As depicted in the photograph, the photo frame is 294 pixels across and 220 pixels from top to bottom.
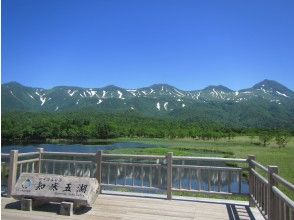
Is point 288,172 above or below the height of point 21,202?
below

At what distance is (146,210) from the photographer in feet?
24.5

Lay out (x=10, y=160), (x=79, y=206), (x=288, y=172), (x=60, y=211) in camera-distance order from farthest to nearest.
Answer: (x=288, y=172) → (x=10, y=160) → (x=79, y=206) → (x=60, y=211)

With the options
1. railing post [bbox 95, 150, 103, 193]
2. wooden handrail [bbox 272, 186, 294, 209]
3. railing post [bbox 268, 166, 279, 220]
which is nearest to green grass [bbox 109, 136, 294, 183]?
railing post [bbox 95, 150, 103, 193]

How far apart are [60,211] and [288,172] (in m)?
23.9

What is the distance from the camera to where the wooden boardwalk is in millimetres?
6953

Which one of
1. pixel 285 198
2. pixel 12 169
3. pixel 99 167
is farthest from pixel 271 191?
pixel 12 169

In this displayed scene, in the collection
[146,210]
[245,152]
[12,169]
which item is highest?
[12,169]

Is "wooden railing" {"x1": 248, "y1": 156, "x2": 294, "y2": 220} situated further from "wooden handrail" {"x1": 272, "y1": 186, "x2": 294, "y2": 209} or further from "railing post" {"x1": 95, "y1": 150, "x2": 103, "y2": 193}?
"railing post" {"x1": 95, "y1": 150, "x2": 103, "y2": 193}

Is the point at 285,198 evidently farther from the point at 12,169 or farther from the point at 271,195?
the point at 12,169

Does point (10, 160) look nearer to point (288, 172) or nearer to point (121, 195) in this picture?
point (121, 195)

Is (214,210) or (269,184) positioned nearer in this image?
(269,184)

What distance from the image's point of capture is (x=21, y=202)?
24.0 ft

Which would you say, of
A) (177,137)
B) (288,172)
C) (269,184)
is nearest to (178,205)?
(269,184)

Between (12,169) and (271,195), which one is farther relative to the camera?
(12,169)
